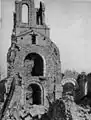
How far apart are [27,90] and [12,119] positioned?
435cm

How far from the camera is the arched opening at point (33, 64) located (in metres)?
21.4

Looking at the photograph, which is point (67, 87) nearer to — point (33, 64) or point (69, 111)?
point (33, 64)

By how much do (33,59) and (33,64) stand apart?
405 millimetres

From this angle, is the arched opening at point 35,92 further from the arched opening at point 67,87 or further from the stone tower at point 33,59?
the arched opening at point 67,87

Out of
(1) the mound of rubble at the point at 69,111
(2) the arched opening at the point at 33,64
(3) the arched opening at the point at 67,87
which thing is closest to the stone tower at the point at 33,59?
(2) the arched opening at the point at 33,64

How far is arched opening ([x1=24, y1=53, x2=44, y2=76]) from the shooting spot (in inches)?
841

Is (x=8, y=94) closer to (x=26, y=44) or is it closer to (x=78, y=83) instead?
(x=26, y=44)

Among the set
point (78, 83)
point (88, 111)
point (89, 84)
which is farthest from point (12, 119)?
point (78, 83)

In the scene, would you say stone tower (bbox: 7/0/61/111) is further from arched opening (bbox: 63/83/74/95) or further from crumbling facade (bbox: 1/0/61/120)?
arched opening (bbox: 63/83/74/95)

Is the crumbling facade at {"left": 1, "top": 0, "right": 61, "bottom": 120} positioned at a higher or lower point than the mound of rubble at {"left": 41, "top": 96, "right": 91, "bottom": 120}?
higher

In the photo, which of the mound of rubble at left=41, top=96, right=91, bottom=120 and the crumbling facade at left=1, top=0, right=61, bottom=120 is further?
the crumbling facade at left=1, top=0, right=61, bottom=120

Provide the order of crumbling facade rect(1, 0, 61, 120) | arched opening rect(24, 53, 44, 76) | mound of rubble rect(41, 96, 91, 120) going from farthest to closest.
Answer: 1. arched opening rect(24, 53, 44, 76)
2. crumbling facade rect(1, 0, 61, 120)
3. mound of rubble rect(41, 96, 91, 120)

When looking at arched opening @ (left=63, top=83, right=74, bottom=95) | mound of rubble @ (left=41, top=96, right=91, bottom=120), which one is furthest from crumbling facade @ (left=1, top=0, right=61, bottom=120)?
arched opening @ (left=63, top=83, right=74, bottom=95)

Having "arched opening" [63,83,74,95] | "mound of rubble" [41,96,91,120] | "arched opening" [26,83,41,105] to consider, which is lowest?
"mound of rubble" [41,96,91,120]
